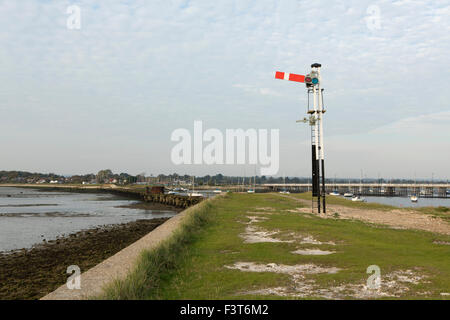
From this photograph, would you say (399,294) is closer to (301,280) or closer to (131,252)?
(301,280)

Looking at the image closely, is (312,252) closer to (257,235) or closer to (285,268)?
(285,268)

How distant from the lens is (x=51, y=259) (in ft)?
65.8

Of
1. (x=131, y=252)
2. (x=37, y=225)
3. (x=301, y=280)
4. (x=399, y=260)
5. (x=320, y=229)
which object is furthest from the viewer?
(x=37, y=225)

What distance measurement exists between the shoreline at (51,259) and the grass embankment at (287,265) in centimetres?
563

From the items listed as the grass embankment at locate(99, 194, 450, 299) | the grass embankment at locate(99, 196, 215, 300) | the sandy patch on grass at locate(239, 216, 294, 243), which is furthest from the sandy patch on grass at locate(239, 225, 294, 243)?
the grass embankment at locate(99, 196, 215, 300)

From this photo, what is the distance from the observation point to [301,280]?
9.56 m

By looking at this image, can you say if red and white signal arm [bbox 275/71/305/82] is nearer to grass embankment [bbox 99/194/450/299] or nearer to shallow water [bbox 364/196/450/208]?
grass embankment [bbox 99/194/450/299]

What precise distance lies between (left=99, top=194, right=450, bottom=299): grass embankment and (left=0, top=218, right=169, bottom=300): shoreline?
5628mm

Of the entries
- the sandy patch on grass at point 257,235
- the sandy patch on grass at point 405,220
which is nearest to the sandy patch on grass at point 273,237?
the sandy patch on grass at point 257,235

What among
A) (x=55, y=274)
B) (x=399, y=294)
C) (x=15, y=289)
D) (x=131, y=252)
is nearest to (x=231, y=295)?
(x=399, y=294)

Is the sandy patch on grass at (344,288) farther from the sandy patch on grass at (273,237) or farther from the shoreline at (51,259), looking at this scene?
the shoreline at (51,259)

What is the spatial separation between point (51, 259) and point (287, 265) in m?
15.0

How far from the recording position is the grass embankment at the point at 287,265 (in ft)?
27.5
